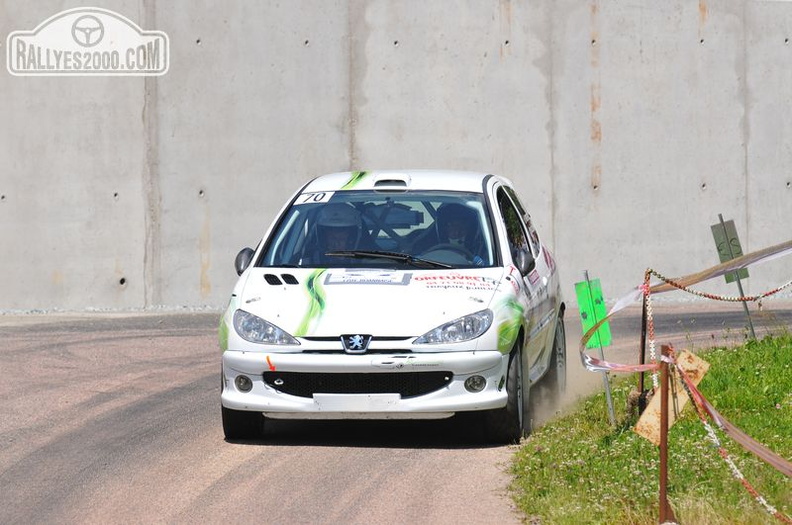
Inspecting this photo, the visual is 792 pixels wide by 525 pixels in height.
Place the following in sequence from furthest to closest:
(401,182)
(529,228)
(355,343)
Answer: (529,228) < (401,182) < (355,343)

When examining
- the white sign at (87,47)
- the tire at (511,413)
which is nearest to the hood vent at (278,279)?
the tire at (511,413)

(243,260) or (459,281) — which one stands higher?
(243,260)

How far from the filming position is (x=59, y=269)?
66.9 ft

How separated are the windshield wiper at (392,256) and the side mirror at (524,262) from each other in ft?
1.59

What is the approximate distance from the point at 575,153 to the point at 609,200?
792 mm

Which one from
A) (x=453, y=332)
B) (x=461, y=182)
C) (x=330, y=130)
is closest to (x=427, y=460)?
(x=453, y=332)

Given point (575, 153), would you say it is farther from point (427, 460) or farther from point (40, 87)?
point (427, 460)

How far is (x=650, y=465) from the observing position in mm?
8234

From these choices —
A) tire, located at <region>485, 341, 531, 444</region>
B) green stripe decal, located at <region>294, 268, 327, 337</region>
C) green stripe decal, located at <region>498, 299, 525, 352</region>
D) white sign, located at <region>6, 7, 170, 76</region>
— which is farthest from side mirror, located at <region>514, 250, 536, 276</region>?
white sign, located at <region>6, 7, 170, 76</region>

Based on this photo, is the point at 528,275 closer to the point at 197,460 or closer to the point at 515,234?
the point at 515,234

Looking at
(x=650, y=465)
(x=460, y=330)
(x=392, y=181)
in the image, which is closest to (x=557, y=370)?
(x=392, y=181)

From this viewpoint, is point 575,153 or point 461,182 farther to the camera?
point 575,153

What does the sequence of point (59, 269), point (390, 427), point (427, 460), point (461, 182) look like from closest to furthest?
point (427, 460) → point (390, 427) → point (461, 182) → point (59, 269)

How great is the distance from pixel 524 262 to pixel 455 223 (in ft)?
1.93
